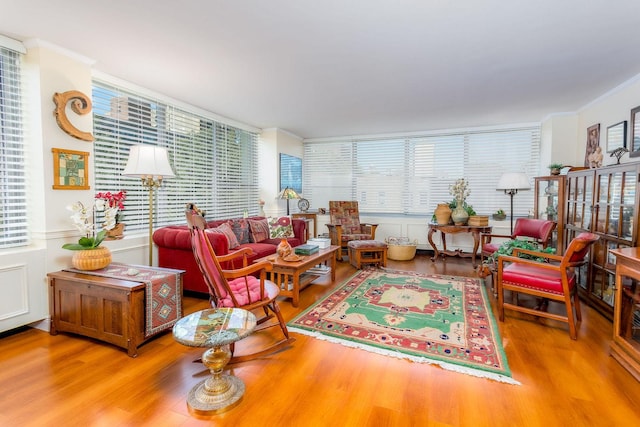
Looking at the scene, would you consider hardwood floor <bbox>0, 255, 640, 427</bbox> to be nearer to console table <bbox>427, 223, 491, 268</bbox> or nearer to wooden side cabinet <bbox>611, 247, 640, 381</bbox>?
wooden side cabinet <bbox>611, 247, 640, 381</bbox>

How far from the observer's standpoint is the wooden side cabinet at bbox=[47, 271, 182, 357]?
7.32ft

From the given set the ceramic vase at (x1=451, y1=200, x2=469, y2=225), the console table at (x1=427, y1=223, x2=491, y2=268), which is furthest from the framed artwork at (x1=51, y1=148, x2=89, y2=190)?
the ceramic vase at (x1=451, y1=200, x2=469, y2=225)

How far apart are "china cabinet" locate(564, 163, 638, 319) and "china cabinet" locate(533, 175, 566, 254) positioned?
490 millimetres

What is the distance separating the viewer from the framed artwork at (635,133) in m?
3.14

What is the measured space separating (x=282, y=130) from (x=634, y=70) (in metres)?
4.83

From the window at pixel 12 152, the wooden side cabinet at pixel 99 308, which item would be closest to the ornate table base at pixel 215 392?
the wooden side cabinet at pixel 99 308

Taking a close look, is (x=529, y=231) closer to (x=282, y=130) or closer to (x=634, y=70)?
(x=634, y=70)

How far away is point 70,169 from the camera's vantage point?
109 inches

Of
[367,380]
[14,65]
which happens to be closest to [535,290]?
[367,380]

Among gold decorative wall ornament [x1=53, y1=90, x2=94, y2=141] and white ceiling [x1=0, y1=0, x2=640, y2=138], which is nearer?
white ceiling [x1=0, y1=0, x2=640, y2=138]

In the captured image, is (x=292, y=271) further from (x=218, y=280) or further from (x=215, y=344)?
(x=215, y=344)

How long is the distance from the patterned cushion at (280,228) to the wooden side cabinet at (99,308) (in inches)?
103

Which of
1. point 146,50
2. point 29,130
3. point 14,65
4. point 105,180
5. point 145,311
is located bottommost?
point 145,311

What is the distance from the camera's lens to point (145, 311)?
2320mm
